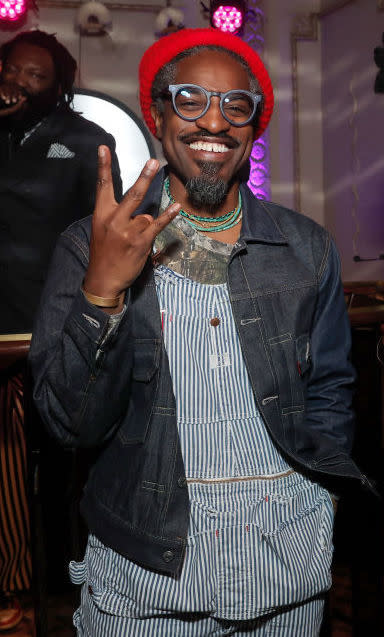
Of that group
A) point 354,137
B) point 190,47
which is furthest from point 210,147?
point 354,137

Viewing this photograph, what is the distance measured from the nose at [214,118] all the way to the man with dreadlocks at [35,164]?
3.49 m

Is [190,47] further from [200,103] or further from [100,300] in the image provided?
[100,300]

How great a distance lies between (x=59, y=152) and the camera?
18.6ft

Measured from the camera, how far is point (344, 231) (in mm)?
6754

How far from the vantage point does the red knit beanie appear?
5.07ft

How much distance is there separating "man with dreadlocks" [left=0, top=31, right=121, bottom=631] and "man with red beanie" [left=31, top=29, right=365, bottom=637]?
11.3 ft

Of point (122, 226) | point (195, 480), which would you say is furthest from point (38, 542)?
point (122, 226)

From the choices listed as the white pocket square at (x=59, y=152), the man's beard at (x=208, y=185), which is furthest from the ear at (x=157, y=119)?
the white pocket square at (x=59, y=152)

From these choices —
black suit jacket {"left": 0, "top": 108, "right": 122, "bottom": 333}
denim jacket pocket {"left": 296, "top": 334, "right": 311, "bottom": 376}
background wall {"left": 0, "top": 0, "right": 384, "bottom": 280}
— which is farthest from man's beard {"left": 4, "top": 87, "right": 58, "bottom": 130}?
denim jacket pocket {"left": 296, "top": 334, "right": 311, "bottom": 376}

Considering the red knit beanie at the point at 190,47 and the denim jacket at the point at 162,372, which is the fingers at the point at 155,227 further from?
the red knit beanie at the point at 190,47

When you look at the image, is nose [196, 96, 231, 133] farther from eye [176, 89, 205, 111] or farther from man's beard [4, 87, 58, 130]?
man's beard [4, 87, 58, 130]

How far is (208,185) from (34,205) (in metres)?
4.20

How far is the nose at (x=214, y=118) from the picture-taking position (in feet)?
4.76

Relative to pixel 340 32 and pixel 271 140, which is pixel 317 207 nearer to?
pixel 271 140
